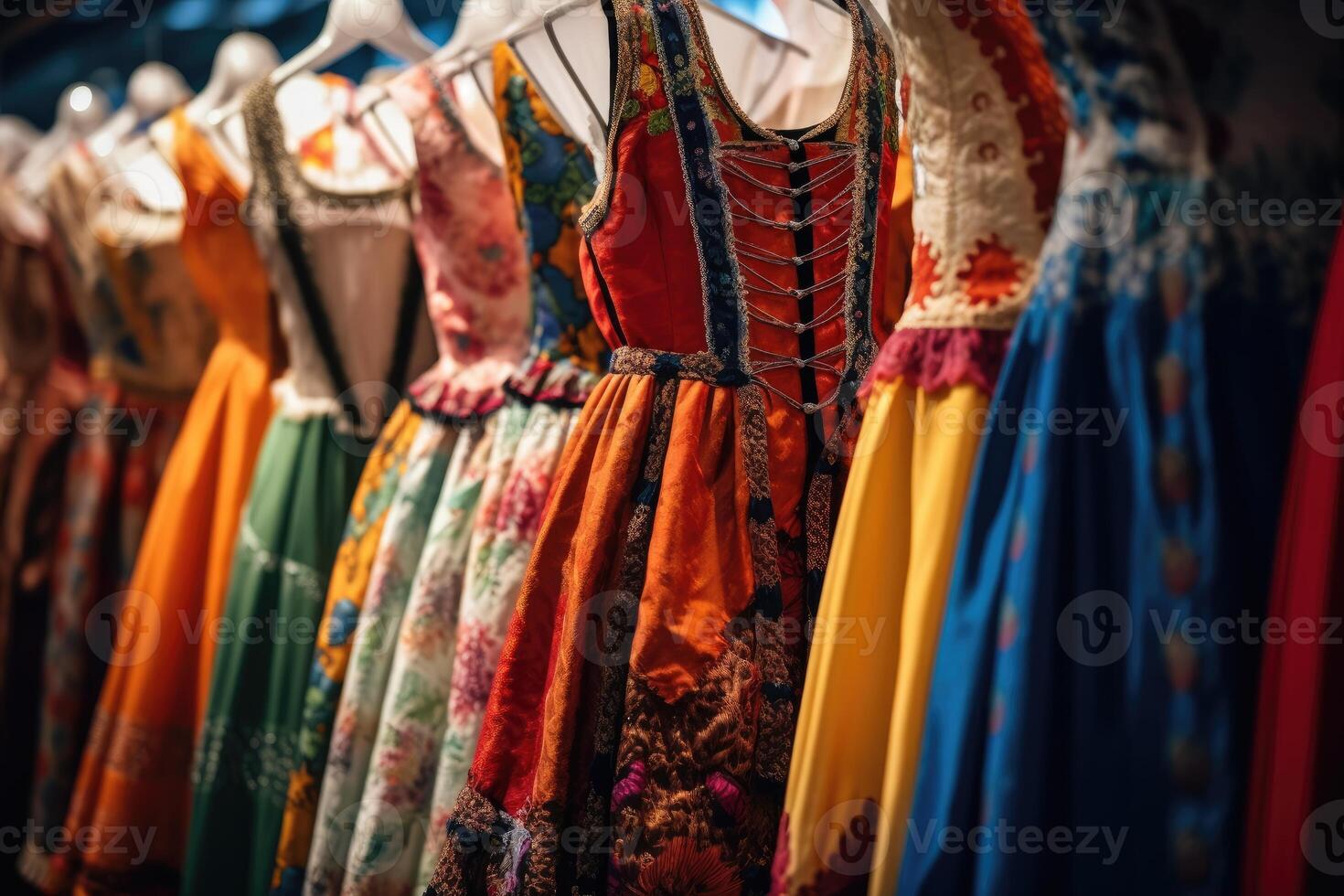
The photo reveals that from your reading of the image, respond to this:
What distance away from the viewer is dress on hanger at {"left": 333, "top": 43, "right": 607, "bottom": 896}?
1024mm

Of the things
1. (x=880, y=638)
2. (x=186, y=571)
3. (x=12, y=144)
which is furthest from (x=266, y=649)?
(x=12, y=144)

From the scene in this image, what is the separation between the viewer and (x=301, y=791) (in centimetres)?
116

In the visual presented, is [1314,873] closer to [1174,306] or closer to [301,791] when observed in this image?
[1174,306]

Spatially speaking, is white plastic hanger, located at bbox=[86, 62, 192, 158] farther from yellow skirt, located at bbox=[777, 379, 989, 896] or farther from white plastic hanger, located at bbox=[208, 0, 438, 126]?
yellow skirt, located at bbox=[777, 379, 989, 896]

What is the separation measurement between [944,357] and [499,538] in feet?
1.72

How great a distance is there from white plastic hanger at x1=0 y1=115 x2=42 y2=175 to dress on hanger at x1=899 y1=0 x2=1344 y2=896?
1.98m

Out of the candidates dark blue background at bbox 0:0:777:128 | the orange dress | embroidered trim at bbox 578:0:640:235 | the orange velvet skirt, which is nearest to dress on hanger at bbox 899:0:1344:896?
the orange velvet skirt

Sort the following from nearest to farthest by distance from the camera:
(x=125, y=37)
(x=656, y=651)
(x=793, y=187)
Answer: (x=656, y=651), (x=793, y=187), (x=125, y=37)

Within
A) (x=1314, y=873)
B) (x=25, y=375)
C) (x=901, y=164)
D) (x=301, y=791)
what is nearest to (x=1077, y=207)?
(x=1314, y=873)

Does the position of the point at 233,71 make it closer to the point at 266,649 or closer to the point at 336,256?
the point at 336,256

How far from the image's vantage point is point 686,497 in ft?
2.75

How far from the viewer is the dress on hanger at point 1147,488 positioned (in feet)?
1.74

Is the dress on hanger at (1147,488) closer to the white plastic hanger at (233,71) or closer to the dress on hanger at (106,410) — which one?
the white plastic hanger at (233,71)

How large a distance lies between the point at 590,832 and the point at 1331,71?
2.22 feet
